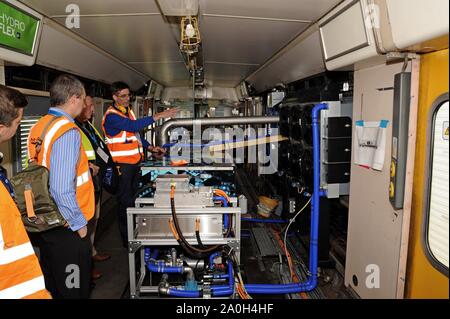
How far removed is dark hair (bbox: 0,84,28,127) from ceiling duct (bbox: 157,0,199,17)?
1.27 meters

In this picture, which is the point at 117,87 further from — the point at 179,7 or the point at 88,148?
the point at 179,7

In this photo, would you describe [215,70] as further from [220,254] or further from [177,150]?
[220,254]

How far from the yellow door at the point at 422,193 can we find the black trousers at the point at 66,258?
2109mm

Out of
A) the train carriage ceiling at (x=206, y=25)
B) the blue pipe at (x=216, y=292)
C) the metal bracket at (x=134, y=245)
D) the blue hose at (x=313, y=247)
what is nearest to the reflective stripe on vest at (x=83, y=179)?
the metal bracket at (x=134, y=245)

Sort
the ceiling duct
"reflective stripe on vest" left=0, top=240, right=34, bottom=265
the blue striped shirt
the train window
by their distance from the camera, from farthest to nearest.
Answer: the ceiling duct, the blue striped shirt, the train window, "reflective stripe on vest" left=0, top=240, right=34, bottom=265

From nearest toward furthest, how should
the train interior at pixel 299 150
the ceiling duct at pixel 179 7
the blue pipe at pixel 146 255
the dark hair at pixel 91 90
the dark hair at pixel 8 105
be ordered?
the dark hair at pixel 8 105 < the train interior at pixel 299 150 < the ceiling duct at pixel 179 7 < the blue pipe at pixel 146 255 < the dark hair at pixel 91 90

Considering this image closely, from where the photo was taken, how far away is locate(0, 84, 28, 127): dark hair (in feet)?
5.02

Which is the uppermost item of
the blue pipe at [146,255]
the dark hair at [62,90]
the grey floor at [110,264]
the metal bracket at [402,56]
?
the metal bracket at [402,56]

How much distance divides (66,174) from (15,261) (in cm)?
83

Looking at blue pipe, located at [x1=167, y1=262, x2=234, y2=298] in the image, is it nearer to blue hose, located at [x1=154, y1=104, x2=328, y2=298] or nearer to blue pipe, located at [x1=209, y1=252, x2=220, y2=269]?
blue hose, located at [x1=154, y1=104, x2=328, y2=298]

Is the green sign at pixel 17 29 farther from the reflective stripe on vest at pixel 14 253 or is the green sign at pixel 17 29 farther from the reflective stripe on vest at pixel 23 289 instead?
the reflective stripe on vest at pixel 23 289

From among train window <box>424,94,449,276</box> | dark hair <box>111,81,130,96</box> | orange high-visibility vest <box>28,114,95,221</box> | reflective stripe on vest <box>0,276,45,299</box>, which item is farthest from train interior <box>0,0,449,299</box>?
reflective stripe on vest <box>0,276,45,299</box>

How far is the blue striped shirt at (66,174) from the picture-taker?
207cm

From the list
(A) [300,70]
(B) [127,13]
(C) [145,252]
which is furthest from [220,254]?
(A) [300,70]
